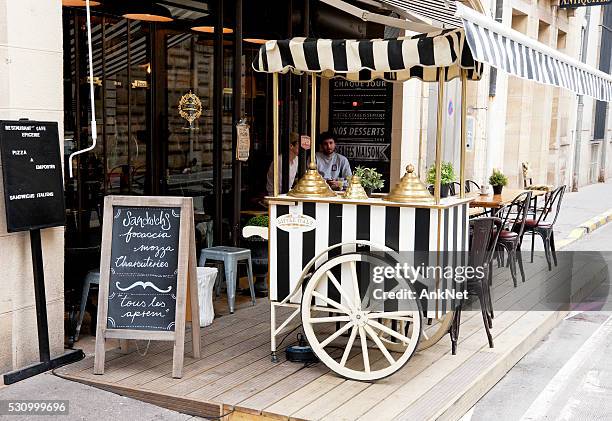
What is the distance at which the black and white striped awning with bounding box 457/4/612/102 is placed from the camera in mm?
5145

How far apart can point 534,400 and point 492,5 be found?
11.5 metres

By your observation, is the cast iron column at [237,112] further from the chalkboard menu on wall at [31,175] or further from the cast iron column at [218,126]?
the chalkboard menu on wall at [31,175]

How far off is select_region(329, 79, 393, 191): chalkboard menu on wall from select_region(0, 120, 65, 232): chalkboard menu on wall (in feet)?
24.7

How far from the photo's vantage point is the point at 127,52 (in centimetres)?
795

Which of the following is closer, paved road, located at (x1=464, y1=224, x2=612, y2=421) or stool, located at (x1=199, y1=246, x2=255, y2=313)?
paved road, located at (x1=464, y1=224, x2=612, y2=421)

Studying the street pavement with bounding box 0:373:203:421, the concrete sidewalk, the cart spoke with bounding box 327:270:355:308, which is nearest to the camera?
the street pavement with bounding box 0:373:203:421

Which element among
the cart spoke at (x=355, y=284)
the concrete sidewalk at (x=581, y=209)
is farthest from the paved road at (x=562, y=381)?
the concrete sidewalk at (x=581, y=209)

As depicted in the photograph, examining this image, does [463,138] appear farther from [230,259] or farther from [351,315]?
[230,259]

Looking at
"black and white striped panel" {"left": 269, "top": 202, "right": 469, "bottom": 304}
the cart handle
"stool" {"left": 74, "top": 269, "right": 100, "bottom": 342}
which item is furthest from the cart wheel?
"stool" {"left": 74, "top": 269, "right": 100, "bottom": 342}

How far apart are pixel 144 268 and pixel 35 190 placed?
906 mm

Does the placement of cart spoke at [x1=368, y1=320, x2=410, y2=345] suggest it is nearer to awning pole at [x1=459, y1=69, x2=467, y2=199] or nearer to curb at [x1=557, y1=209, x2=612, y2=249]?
awning pole at [x1=459, y1=69, x2=467, y2=199]

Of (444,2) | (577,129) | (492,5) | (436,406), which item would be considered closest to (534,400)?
(436,406)

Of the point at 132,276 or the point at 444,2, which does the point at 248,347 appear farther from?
the point at 444,2

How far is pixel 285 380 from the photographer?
5262 mm
